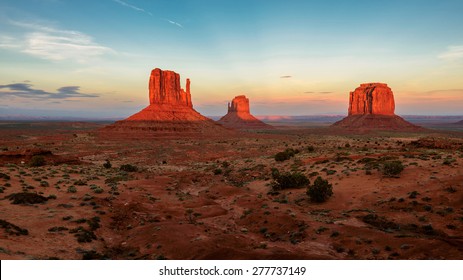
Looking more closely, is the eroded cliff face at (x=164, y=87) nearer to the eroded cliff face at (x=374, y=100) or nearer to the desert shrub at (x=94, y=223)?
the eroded cliff face at (x=374, y=100)

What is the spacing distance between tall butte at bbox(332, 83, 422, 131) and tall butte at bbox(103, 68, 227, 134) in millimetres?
86460

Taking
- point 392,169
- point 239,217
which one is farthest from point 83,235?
point 392,169

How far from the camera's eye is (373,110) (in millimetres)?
169125

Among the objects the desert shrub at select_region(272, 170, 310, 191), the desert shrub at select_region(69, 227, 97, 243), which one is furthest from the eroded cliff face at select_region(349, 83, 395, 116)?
the desert shrub at select_region(69, 227, 97, 243)

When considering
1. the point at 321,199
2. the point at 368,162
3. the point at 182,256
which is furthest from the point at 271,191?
the point at 182,256

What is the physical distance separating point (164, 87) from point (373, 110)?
122 metres

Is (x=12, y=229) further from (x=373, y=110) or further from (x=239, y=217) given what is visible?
(x=373, y=110)

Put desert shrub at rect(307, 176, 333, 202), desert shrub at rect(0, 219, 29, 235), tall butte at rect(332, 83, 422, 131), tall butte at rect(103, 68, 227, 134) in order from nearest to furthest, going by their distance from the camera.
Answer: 1. desert shrub at rect(0, 219, 29, 235)
2. desert shrub at rect(307, 176, 333, 202)
3. tall butte at rect(103, 68, 227, 134)
4. tall butte at rect(332, 83, 422, 131)

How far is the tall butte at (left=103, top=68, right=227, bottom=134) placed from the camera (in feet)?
370

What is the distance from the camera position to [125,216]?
1914cm

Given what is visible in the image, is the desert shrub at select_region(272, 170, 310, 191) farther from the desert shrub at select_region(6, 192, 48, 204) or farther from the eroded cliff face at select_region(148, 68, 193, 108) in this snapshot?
the eroded cliff face at select_region(148, 68, 193, 108)

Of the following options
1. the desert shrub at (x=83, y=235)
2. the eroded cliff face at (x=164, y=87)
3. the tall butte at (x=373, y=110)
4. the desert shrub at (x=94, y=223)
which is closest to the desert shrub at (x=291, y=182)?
the desert shrub at (x=94, y=223)

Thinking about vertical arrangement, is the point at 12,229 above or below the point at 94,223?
above

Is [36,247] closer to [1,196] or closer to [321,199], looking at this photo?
[1,196]
